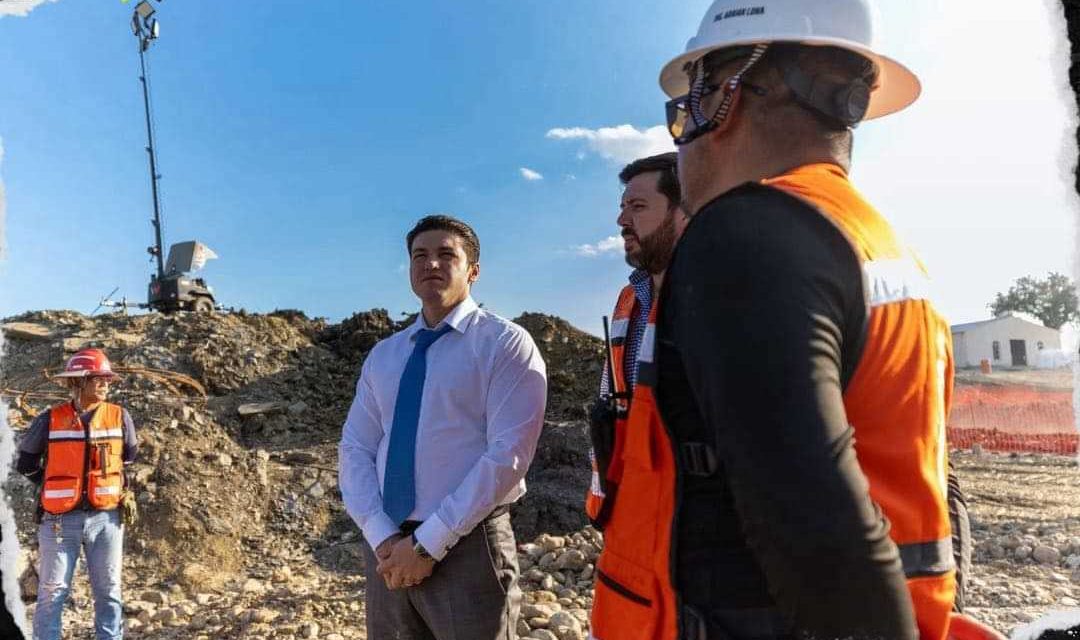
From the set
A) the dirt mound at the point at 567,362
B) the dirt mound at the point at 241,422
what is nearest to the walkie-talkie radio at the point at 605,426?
the dirt mound at the point at 241,422

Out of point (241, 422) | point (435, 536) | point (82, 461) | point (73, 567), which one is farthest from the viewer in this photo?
point (241, 422)

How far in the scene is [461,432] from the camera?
2.79 metres

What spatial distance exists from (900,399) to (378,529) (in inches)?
83.8

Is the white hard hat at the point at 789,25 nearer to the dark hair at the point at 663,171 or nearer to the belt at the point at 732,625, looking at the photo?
the belt at the point at 732,625

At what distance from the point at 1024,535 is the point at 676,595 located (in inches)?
336

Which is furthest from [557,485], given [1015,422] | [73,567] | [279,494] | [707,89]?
[1015,422]

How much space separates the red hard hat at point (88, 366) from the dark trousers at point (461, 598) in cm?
394

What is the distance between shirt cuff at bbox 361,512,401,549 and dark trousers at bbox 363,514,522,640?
0.40 ft

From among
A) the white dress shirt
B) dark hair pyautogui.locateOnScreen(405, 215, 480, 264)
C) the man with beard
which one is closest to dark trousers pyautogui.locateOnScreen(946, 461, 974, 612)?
the man with beard

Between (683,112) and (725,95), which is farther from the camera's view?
(683,112)

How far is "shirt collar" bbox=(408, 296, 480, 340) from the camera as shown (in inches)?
118

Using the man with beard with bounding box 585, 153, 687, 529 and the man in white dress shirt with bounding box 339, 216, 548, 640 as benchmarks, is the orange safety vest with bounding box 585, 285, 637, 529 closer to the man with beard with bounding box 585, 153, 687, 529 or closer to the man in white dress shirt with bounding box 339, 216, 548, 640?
the man with beard with bounding box 585, 153, 687, 529

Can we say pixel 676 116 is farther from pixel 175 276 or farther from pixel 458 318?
pixel 175 276

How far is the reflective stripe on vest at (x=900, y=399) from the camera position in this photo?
3.53ft
